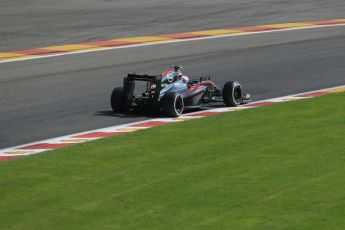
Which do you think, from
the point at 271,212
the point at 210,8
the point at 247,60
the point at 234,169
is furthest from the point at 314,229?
the point at 210,8

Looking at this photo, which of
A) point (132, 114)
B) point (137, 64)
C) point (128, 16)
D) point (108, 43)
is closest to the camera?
point (132, 114)

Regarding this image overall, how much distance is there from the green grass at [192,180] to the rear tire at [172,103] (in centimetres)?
66

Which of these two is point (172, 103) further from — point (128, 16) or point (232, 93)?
point (128, 16)

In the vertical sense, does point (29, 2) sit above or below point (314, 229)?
above

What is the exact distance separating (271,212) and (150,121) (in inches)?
306

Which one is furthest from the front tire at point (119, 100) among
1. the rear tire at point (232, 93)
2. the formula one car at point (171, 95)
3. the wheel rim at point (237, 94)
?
the wheel rim at point (237, 94)

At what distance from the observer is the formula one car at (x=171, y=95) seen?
21031 millimetres

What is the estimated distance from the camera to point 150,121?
20891 mm

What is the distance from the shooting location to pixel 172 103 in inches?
822

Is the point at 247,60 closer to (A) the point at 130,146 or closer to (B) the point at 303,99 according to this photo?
(B) the point at 303,99

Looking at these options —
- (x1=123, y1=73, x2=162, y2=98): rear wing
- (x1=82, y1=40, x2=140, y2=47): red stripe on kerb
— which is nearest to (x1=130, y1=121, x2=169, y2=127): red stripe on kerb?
(x1=123, y1=73, x2=162, y2=98): rear wing

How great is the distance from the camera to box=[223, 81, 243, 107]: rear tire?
72.2 feet

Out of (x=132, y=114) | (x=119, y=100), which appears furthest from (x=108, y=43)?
(x=119, y=100)

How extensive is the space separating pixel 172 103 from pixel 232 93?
174 cm
